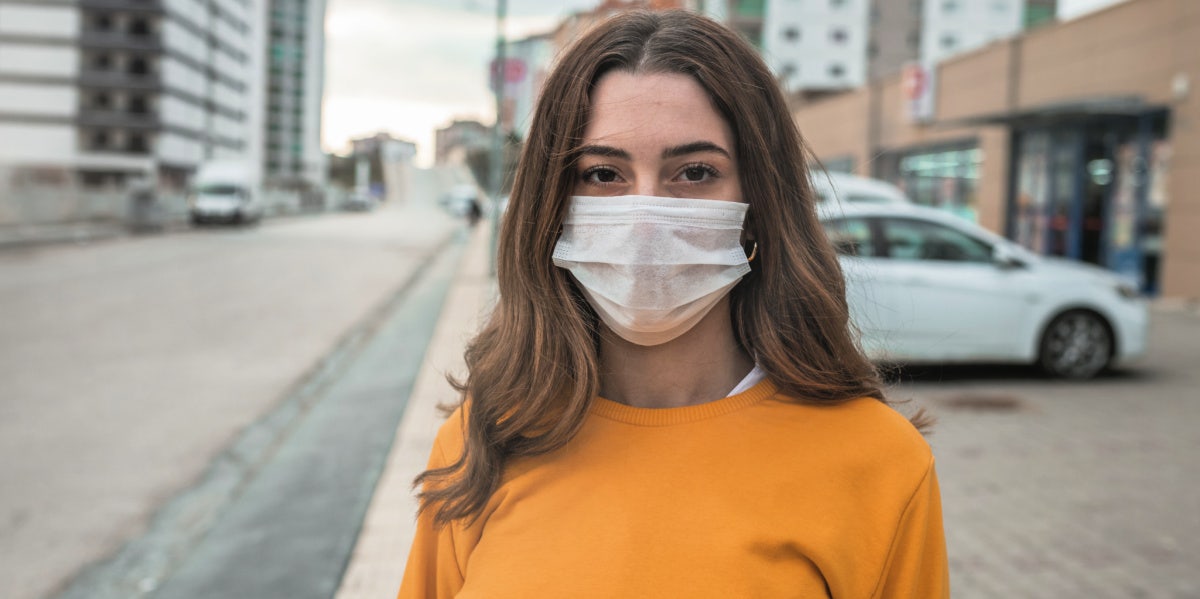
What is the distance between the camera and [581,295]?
1.86 meters

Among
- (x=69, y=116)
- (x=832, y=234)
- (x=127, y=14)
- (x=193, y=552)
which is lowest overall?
(x=193, y=552)

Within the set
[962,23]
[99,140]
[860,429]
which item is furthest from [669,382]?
[99,140]

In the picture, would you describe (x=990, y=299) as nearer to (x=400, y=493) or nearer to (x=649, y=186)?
(x=400, y=493)

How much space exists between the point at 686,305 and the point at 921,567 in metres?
0.57

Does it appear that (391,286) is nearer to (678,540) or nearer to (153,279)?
(153,279)

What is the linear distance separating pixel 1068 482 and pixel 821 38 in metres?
68.9

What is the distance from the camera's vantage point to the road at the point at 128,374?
559cm

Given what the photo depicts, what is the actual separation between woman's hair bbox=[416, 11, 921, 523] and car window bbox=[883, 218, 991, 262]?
25.7ft

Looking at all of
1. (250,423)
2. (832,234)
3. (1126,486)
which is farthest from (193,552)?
(1126,486)

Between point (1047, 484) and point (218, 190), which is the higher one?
point (218, 190)

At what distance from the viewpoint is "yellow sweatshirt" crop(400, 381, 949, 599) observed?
1480mm

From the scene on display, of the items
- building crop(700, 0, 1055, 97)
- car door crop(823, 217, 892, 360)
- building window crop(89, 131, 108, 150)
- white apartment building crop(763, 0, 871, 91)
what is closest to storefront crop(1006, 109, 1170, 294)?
car door crop(823, 217, 892, 360)

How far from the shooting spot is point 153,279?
715 inches

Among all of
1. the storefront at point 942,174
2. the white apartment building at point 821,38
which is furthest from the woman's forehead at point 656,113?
the white apartment building at point 821,38
